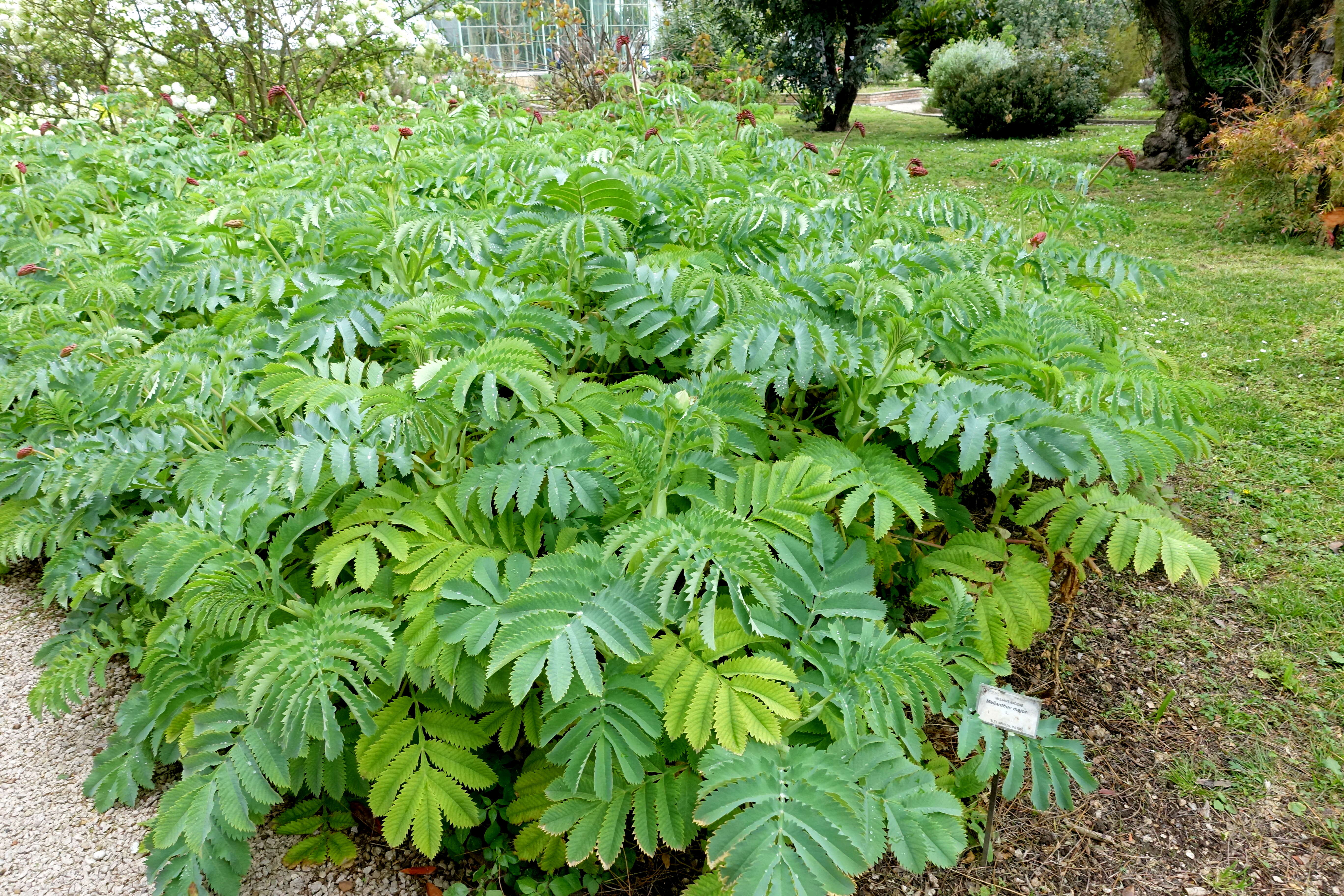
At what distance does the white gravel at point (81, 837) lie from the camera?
1.95m

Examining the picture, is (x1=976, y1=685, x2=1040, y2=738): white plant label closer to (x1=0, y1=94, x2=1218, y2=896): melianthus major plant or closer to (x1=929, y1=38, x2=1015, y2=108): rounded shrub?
(x1=0, y1=94, x2=1218, y2=896): melianthus major plant

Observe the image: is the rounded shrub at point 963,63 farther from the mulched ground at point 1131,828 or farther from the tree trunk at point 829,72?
the mulched ground at point 1131,828

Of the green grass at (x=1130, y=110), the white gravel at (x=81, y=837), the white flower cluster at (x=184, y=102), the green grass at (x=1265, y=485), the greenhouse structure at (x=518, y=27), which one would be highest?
the greenhouse structure at (x=518, y=27)

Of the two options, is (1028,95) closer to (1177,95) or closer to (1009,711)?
(1177,95)

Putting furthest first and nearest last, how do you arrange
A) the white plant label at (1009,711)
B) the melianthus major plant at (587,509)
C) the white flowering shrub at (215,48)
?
the white flowering shrub at (215,48)
the white plant label at (1009,711)
the melianthus major plant at (587,509)

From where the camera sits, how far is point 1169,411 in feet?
6.73

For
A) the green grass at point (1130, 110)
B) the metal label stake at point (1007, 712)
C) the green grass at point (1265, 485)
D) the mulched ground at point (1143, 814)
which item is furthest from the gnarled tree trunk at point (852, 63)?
the metal label stake at point (1007, 712)

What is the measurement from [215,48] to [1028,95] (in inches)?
481

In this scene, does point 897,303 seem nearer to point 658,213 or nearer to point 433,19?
point 658,213

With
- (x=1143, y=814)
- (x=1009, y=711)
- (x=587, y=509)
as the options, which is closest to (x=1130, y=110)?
(x=1143, y=814)

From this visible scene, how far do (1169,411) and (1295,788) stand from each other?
3.80 ft

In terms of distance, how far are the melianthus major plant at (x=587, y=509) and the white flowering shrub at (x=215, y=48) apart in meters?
6.20

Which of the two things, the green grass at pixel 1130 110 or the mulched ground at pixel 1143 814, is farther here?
the green grass at pixel 1130 110

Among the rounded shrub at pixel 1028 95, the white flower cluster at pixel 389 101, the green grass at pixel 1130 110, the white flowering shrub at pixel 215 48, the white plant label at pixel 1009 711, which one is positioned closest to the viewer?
the white plant label at pixel 1009 711
